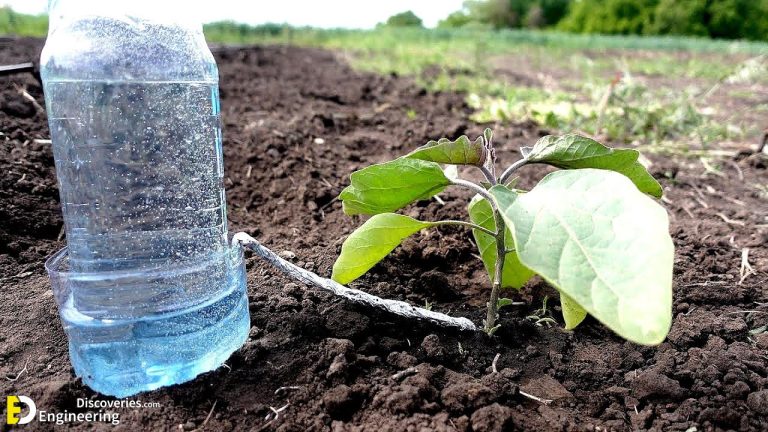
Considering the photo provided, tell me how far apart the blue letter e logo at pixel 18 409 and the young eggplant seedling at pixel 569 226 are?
2.46ft

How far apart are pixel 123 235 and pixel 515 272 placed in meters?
1.04

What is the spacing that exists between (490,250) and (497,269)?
20 cm

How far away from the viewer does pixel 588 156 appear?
133 centimetres

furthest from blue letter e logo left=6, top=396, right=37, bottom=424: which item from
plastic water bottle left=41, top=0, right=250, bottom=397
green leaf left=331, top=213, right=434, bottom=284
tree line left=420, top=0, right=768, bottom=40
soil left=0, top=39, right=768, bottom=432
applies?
tree line left=420, top=0, right=768, bottom=40

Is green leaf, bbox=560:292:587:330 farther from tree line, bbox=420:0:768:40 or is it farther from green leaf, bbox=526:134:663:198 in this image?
tree line, bbox=420:0:768:40

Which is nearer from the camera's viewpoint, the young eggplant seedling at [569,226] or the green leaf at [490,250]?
the young eggplant seedling at [569,226]

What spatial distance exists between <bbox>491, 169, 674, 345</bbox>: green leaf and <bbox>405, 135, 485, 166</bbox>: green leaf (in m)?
0.22

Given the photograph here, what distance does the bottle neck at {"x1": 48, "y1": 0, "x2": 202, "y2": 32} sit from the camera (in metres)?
1.33

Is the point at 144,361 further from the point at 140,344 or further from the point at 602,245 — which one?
the point at 602,245

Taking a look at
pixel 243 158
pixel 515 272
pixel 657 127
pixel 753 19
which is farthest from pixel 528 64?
pixel 753 19

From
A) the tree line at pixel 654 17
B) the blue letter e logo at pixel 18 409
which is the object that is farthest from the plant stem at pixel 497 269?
the tree line at pixel 654 17

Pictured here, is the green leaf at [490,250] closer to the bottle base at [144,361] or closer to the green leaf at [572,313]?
the green leaf at [572,313]

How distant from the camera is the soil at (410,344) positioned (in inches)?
49.1

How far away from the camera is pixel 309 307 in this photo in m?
1.62
